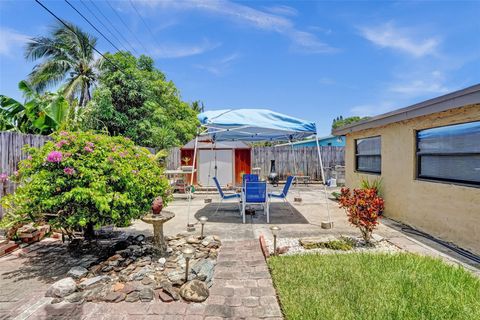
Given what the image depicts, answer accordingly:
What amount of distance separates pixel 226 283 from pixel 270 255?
3.42 ft

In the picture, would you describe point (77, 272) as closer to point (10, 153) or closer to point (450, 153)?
point (10, 153)

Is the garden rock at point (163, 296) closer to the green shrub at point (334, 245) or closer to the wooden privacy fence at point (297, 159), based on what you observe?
the green shrub at point (334, 245)

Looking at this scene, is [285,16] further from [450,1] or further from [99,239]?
[99,239]

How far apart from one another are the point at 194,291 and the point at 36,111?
7421mm

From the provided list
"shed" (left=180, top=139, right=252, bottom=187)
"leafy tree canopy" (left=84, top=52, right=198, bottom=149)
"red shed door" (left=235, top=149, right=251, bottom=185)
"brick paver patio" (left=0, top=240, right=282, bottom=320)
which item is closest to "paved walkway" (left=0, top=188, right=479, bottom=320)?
"brick paver patio" (left=0, top=240, right=282, bottom=320)

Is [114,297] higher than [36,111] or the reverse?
the reverse

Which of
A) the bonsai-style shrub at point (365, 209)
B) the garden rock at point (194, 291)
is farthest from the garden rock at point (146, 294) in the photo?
the bonsai-style shrub at point (365, 209)

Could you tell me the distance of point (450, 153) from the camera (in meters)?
4.60

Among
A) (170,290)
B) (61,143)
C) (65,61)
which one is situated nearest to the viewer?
(170,290)

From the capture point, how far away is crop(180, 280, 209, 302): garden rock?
2.82m

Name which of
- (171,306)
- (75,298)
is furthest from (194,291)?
(75,298)

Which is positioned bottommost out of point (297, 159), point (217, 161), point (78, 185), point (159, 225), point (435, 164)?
point (159, 225)

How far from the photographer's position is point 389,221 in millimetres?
6223

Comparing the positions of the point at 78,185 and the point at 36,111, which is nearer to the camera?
the point at 78,185
